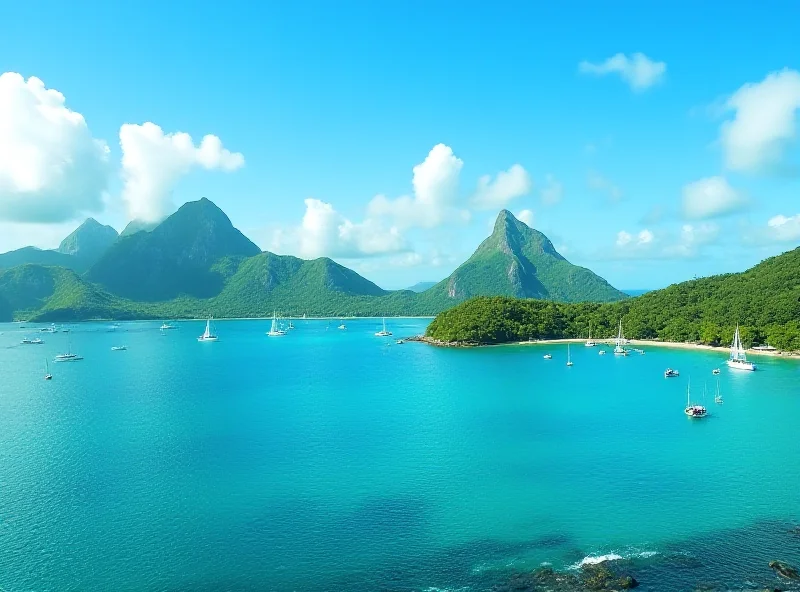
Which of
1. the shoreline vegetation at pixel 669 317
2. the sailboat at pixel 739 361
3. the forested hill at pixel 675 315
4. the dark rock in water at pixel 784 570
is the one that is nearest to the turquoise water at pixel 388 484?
the dark rock in water at pixel 784 570

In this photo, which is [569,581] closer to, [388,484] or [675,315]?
[388,484]

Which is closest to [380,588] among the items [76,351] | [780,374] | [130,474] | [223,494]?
[223,494]

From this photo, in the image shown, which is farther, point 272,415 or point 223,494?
point 272,415

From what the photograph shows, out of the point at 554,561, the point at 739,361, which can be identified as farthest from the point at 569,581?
the point at 739,361

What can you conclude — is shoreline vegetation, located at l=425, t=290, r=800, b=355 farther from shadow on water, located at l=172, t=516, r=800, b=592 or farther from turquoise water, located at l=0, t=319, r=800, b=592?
shadow on water, located at l=172, t=516, r=800, b=592

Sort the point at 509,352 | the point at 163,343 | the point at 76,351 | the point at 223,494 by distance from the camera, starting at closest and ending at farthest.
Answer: the point at 223,494, the point at 509,352, the point at 76,351, the point at 163,343

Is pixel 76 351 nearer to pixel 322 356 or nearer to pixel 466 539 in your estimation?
pixel 322 356
